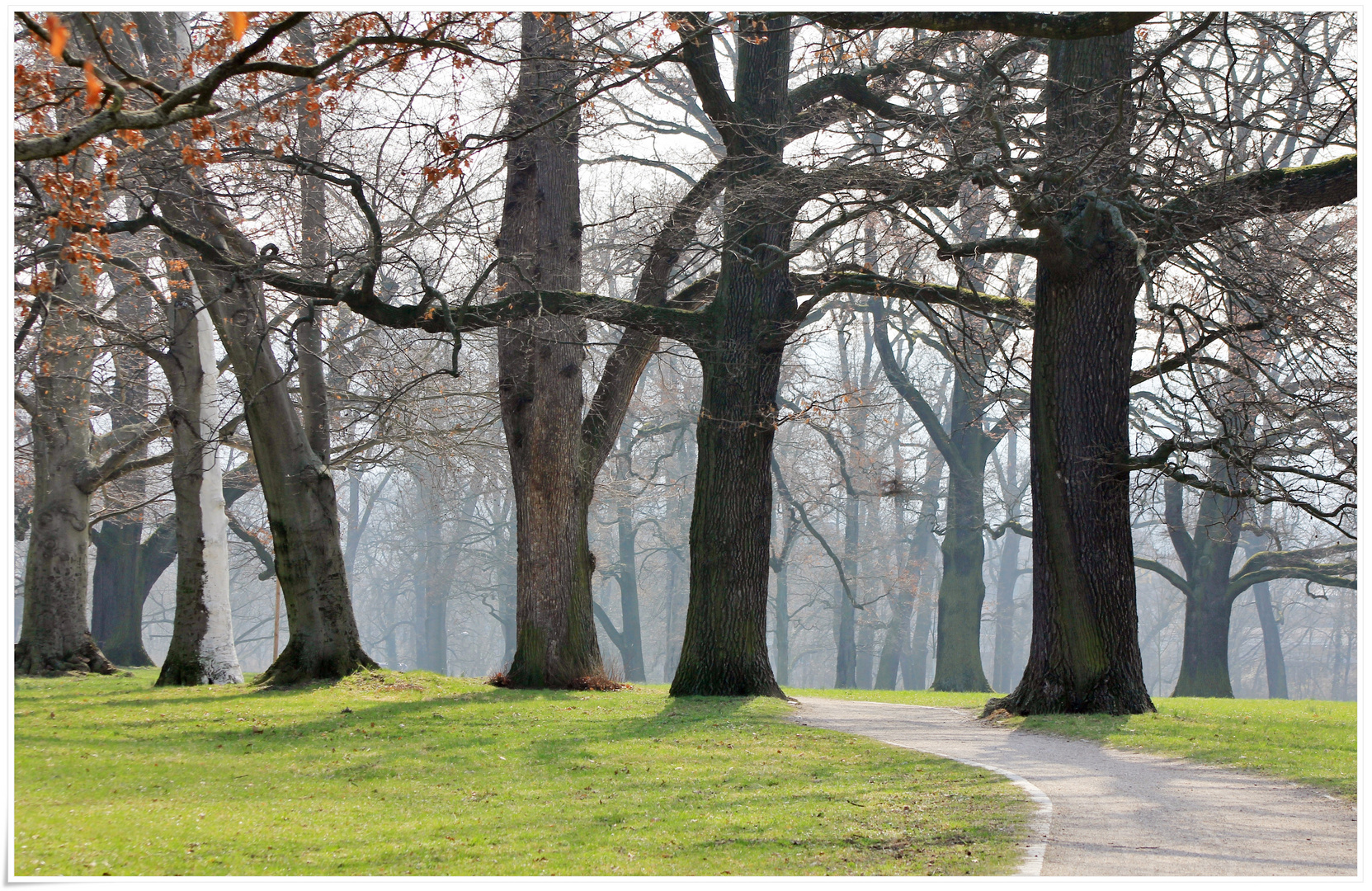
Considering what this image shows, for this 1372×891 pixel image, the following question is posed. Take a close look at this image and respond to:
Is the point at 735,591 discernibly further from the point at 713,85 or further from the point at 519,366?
the point at 713,85

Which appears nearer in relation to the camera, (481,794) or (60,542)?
(481,794)

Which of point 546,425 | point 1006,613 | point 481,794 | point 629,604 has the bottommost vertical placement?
point 481,794

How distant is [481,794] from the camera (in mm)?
6594

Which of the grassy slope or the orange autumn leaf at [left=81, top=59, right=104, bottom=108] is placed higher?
the orange autumn leaf at [left=81, top=59, right=104, bottom=108]

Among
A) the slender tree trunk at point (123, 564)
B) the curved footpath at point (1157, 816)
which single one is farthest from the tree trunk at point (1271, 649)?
the slender tree trunk at point (123, 564)

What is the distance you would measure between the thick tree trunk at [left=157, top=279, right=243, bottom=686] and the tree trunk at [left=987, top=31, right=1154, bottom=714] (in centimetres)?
992

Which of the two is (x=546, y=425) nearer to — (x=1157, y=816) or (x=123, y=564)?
(x=1157, y=816)

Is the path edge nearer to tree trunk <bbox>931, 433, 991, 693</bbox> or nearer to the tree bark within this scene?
the tree bark

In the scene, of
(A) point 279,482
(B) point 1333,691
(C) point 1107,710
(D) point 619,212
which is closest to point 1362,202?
(C) point 1107,710

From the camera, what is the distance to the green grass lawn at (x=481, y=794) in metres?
4.93

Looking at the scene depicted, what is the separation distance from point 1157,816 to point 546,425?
30.5 feet

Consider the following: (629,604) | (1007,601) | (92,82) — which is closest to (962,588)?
(629,604)

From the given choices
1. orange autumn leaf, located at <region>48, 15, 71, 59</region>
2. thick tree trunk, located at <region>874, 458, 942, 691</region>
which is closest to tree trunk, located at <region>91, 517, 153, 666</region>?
thick tree trunk, located at <region>874, 458, 942, 691</region>

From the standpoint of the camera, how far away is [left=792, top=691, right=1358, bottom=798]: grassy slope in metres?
7.60
